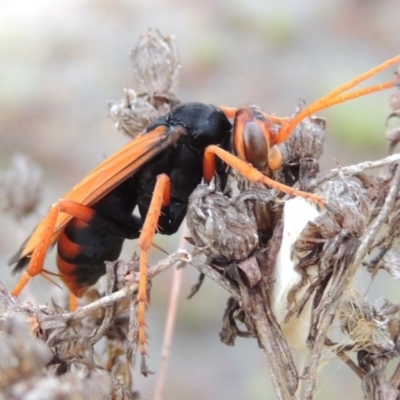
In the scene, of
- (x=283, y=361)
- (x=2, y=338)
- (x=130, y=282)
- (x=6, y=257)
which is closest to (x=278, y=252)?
(x=283, y=361)

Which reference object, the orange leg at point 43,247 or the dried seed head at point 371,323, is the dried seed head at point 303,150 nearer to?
the dried seed head at point 371,323

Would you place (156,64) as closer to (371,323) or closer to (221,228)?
(221,228)

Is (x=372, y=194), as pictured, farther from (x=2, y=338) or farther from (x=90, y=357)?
(x=2, y=338)

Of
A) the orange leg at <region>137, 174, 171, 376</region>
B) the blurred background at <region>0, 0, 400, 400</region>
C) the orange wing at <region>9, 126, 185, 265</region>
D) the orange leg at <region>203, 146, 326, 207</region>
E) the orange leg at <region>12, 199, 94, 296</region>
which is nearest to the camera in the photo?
the orange leg at <region>203, 146, 326, 207</region>

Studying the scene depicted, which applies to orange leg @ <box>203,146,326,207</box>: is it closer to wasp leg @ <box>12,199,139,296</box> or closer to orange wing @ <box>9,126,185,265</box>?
orange wing @ <box>9,126,185,265</box>

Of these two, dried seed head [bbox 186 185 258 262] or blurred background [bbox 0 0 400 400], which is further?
blurred background [bbox 0 0 400 400]

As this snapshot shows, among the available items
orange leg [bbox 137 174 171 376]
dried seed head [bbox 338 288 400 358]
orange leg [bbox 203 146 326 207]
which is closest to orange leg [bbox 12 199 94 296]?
orange leg [bbox 137 174 171 376]
